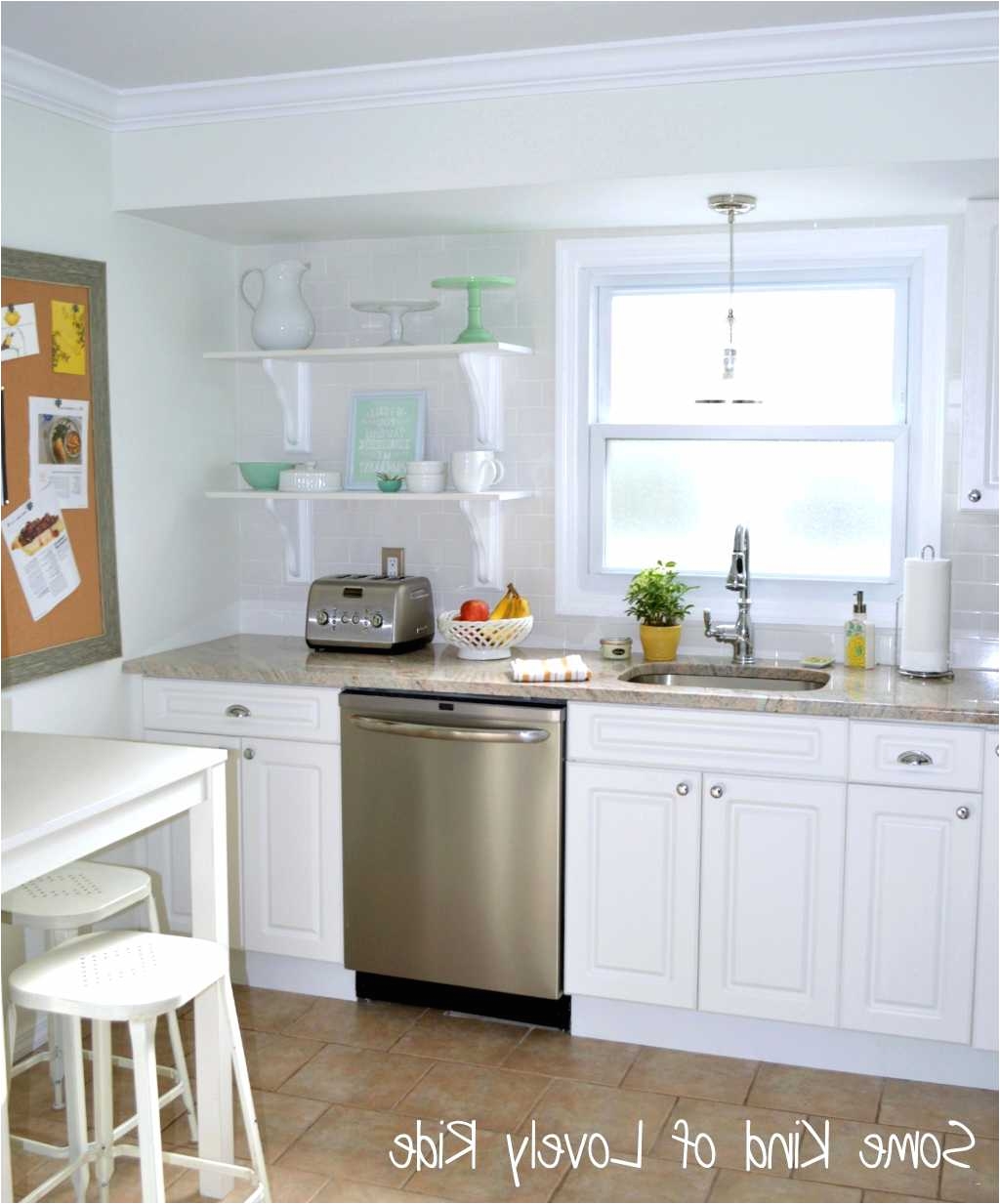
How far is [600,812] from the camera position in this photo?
3301 millimetres

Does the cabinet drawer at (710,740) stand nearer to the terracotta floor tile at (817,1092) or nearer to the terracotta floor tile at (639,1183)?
the terracotta floor tile at (817,1092)

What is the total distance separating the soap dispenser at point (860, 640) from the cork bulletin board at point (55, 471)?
1.96 m

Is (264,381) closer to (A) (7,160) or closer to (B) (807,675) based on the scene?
(A) (7,160)

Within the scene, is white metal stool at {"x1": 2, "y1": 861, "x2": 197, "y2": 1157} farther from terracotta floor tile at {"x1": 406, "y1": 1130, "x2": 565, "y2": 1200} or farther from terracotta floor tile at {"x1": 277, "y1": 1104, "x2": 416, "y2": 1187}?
terracotta floor tile at {"x1": 406, "y1": 1130, "x2": 565, "y2": 1200}

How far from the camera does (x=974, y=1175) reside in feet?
9.05

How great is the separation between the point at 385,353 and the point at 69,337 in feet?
2.76

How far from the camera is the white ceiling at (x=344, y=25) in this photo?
9.04 feet

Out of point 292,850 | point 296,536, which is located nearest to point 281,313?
point 296,536

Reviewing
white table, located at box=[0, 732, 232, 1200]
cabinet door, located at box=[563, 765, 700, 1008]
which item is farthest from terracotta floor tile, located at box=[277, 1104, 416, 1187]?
cabinet door, located at box=[563, 765, 700, 1008]

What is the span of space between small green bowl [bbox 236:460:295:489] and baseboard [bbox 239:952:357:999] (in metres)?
1.33

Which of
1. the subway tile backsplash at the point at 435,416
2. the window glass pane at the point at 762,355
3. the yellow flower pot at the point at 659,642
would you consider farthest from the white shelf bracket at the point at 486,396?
the yellow flower pot at the point at 659,642

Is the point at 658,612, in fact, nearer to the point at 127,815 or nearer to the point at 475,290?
the point at 475,290

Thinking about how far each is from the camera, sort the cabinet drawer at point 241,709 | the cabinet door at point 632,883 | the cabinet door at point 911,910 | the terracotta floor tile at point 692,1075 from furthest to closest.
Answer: the cabinet drawer at point 241,709
the cabinet door at point 632,883
the terracotta floor tile at point 692,1075
the cabinet door at point 911,910

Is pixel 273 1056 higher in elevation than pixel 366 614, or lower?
lower
